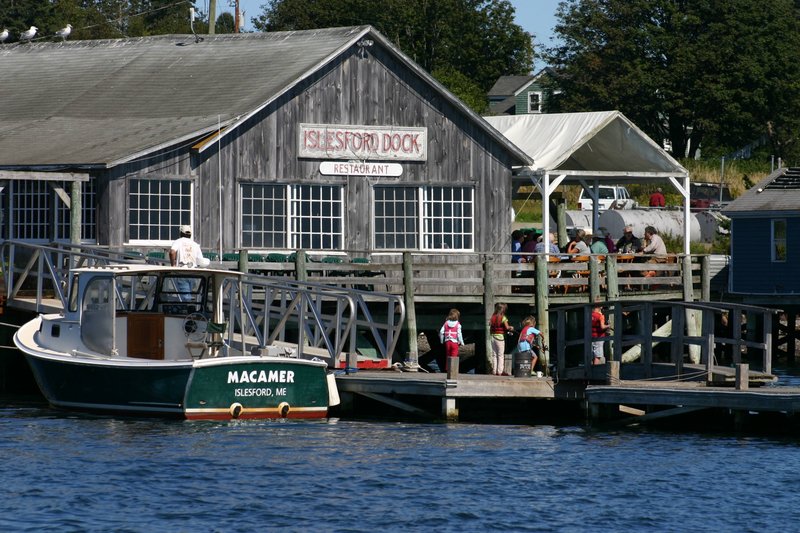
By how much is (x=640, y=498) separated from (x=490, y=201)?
15428 millimetres

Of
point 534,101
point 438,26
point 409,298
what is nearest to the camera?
point 409,298

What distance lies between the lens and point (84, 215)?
99.8 feet

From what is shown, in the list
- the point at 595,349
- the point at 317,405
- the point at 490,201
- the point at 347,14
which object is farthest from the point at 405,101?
the point at 347,14

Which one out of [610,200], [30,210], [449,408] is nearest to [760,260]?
[610,200]

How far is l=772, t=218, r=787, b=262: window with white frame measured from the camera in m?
46.8

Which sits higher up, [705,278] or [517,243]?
[517,243]

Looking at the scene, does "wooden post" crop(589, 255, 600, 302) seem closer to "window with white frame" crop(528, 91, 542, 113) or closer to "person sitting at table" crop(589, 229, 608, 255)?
"person sitting at table" crop(589, 229, 608, 255)

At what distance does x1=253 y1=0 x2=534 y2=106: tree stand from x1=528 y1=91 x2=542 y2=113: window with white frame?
9.95 feet

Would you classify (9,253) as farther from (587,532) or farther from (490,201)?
(587,532)

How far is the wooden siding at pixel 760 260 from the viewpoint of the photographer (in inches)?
1822

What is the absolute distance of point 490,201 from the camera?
34.1m

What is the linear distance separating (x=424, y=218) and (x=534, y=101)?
63.1m

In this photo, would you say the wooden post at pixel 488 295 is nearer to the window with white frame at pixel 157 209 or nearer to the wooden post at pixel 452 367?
the wooden post at pixel 452 367

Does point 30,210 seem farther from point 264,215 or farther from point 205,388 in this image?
point 205,388
